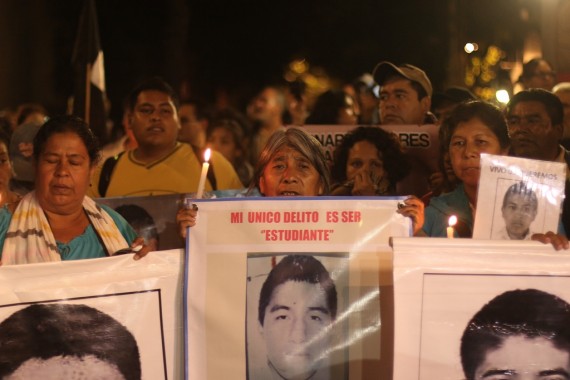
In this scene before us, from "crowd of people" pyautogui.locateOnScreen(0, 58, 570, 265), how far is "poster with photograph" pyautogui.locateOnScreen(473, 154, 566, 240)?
52 millimetres

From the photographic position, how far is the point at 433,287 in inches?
171

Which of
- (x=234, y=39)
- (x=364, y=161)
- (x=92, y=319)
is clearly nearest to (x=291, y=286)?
(x=92, y=319)

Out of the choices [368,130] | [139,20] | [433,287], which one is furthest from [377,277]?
[139,20]

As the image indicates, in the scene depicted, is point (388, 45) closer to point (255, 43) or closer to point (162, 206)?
point (255, 43)

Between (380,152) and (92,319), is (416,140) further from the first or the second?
(92,319)

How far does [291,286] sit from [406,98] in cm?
289

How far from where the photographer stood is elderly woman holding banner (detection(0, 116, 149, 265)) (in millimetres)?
4711

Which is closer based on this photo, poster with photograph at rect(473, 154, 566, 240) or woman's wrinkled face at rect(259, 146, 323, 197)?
poster with photograph at rect(473, 154, 566, 240)

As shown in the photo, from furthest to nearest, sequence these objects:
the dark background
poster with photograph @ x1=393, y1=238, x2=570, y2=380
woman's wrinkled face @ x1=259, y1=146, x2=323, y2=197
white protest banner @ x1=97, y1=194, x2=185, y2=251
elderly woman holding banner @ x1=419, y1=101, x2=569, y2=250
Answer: the dark background
white protest banner @ x1=97, y1=194, x2=185, y2=251
elderly woman holding banner @ x1=419, y1=101, x2=569, y2=250
woman's wrinkled face @ x1=259, y1=146, x2=323, y2=197
poster with photograph @ x1=393, y1=238, x2=570, y2=380

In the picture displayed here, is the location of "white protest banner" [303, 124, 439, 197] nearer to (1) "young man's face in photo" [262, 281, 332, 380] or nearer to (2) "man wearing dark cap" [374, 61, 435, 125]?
(2) "man wearing dark cap" [374, 61, 435, 125]

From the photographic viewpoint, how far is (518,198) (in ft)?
15.3

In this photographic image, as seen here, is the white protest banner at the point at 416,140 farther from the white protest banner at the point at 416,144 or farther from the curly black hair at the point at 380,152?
the curly black hair at the point at 380,152

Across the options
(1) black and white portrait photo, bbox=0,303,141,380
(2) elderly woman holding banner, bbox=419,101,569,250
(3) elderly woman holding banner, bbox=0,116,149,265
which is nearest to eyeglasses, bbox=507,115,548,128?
(2) elderly woman holding banner, bbox=419,101,569,250

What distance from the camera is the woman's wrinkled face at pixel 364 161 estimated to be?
6219 mm
